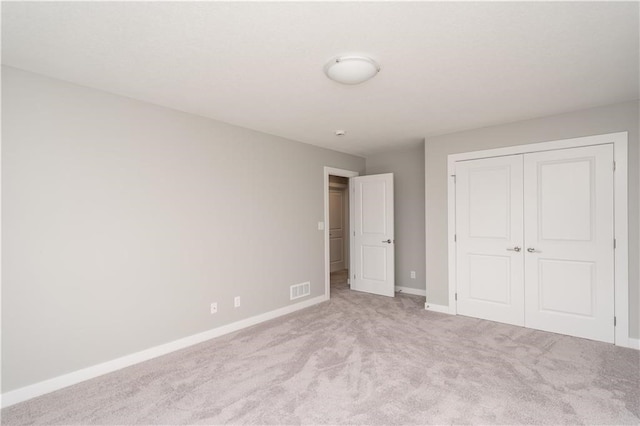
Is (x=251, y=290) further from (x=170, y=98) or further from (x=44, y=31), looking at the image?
(x=44, y=31)

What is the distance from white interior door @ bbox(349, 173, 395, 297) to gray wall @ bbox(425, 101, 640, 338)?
32.0 inches

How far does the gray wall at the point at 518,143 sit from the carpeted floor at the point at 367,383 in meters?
0.84

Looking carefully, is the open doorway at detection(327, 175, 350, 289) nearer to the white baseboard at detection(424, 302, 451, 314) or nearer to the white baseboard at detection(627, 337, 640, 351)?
the white baseboard at detection(424, 302, 451, 314)

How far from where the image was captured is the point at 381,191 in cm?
525

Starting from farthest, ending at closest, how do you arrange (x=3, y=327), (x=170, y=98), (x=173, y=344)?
(x=173, y=344)
(x=170, y=98)
(x=3, y=327)

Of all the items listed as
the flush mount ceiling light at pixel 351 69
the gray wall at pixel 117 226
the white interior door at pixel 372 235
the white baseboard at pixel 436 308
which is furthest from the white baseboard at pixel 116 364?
the flush mount ceiling light at pixel 351 69

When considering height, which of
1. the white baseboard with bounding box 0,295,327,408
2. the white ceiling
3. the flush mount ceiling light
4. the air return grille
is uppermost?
the white ceiling

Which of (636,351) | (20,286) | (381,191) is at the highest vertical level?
(381,191)

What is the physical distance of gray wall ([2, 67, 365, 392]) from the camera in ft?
7.57

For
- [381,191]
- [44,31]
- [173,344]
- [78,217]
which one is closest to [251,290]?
[173,344]

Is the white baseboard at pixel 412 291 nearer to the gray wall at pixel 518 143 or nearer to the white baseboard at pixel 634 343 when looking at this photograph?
the gray wall at pixel 518 143

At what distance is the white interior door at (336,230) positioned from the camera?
25.1 feet

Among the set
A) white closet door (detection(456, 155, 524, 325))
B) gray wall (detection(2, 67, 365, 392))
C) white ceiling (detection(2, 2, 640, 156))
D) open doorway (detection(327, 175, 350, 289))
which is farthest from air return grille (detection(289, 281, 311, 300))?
open doorway (detection(327, 175, 350, 289))

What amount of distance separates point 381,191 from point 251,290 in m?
2.67
